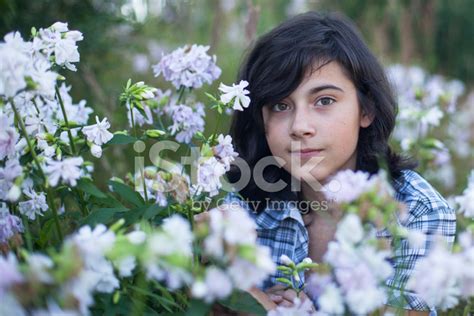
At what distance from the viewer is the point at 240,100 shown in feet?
5.96

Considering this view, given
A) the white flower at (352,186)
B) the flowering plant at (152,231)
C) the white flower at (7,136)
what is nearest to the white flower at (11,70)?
the flowering plant at (152,231)

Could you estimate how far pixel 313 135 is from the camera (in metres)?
1.92

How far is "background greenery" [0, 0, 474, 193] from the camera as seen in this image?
125 inches

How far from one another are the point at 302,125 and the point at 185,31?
126 inches

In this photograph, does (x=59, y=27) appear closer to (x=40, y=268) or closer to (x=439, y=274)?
(x=40, y=268)

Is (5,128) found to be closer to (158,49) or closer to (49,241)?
(49,241)

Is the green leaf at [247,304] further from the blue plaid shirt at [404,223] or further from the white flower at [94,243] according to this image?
the blue plaid shirt at [404,223]

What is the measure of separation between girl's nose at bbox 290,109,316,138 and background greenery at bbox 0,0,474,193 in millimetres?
680

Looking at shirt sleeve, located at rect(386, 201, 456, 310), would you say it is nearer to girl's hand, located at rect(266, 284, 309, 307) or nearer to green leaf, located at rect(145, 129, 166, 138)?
girl's hand, located at rect(266, 284, 309, 307)

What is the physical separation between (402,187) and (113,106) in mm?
1681

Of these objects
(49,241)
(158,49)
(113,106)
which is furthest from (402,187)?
(158,49)

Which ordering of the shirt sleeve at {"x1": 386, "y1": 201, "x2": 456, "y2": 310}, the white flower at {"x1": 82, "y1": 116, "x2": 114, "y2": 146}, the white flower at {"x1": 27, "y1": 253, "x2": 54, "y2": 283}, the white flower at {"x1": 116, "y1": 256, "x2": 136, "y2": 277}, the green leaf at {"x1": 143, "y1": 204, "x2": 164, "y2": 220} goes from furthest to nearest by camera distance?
the shirt sleeve at {"x1": 386, "y1": 201, "x2": 456, "y2": 310}
the white flower at {"x1": 82, "y1": 116, "x2": 114, "y2": 146}
the green leaf at {"x1": 143, "y1": 204, "x2": 164, "y2": 220}
the white flower at {"x1": 116, "y1": 256, "x2": 136, "y2": 277}
the white flower at {"x1": 27, "y1": 253, "x2": 54, "y2": 283}

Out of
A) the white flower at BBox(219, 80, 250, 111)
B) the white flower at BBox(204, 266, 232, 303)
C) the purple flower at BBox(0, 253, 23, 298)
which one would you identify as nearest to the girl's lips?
the white flower at BBox(219, 80, 250, 111)

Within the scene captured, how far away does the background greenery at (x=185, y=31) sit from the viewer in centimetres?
318
